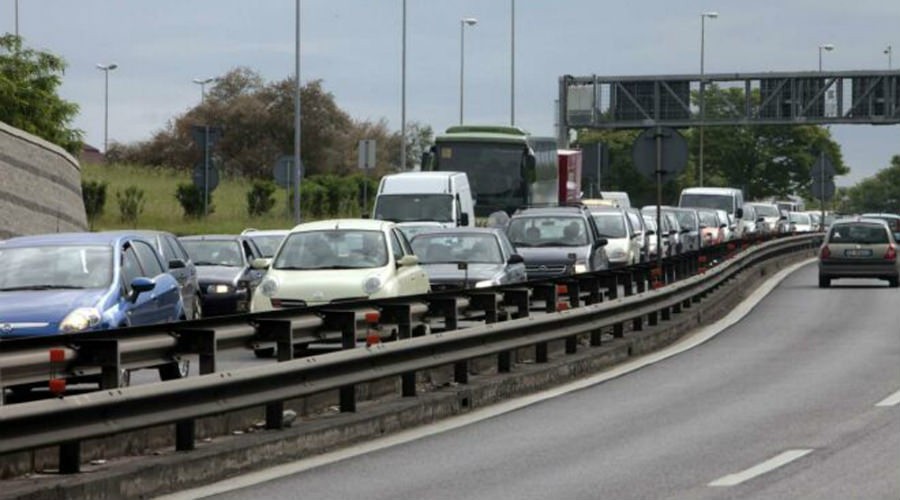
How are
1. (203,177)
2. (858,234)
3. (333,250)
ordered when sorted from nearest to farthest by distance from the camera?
(333,250) < (203,177) < (858,234)

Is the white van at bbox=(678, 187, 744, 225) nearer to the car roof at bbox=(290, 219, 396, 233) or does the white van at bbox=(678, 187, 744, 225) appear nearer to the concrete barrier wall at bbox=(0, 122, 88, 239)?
the concrete barrier wall at bbox=(0, 122, 88, 239)

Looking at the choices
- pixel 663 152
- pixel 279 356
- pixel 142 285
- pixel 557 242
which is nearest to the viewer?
pixel 279 356

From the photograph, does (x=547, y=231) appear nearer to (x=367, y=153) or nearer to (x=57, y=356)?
(x=367, y=153)

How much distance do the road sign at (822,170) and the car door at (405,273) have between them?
37705 mm

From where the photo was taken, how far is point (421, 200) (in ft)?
132

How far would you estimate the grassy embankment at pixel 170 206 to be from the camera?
208 ft

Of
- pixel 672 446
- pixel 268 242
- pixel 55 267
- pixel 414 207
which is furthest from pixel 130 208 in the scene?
pixel 672 446

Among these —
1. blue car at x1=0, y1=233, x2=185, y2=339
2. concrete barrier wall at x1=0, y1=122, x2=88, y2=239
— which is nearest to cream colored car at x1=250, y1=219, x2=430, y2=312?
blue car at x1=0, y1=233, x2=185, y2=339

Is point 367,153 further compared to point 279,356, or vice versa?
point 367,153

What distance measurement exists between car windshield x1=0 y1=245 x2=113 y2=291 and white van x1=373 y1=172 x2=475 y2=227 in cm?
2080

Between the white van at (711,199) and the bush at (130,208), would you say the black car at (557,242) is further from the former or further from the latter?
the white van at (711,199)

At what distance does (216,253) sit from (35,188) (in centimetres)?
1752

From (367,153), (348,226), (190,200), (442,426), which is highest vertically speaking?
(367,153)

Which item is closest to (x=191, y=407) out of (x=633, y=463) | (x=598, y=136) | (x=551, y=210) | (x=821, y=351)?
(x=633, y=463)
